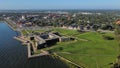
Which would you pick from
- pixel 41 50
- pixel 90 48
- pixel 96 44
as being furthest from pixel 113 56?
pixel 41 50

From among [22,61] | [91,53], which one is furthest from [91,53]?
[22,61]

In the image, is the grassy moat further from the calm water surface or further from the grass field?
the calm water surface

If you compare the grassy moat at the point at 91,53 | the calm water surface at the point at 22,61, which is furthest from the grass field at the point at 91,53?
the calm water surface at the point at 22,61

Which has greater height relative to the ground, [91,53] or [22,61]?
[91,53]

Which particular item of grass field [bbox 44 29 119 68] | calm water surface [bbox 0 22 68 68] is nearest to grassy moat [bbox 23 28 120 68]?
grass field [bbox 44 29 119 68]

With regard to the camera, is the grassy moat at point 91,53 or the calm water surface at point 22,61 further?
the calm water surface at point 22,61

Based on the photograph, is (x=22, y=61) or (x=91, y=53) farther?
(x=91, y=53)

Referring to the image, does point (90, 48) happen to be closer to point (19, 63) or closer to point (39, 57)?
point (39, 57)

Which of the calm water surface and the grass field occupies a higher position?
the grass field

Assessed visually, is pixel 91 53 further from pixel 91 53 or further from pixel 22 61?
pixel 22 61

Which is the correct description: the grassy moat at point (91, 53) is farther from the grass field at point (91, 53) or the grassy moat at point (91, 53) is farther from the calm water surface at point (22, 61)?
the calm water surface at point (22, 61)

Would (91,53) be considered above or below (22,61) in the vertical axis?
above
